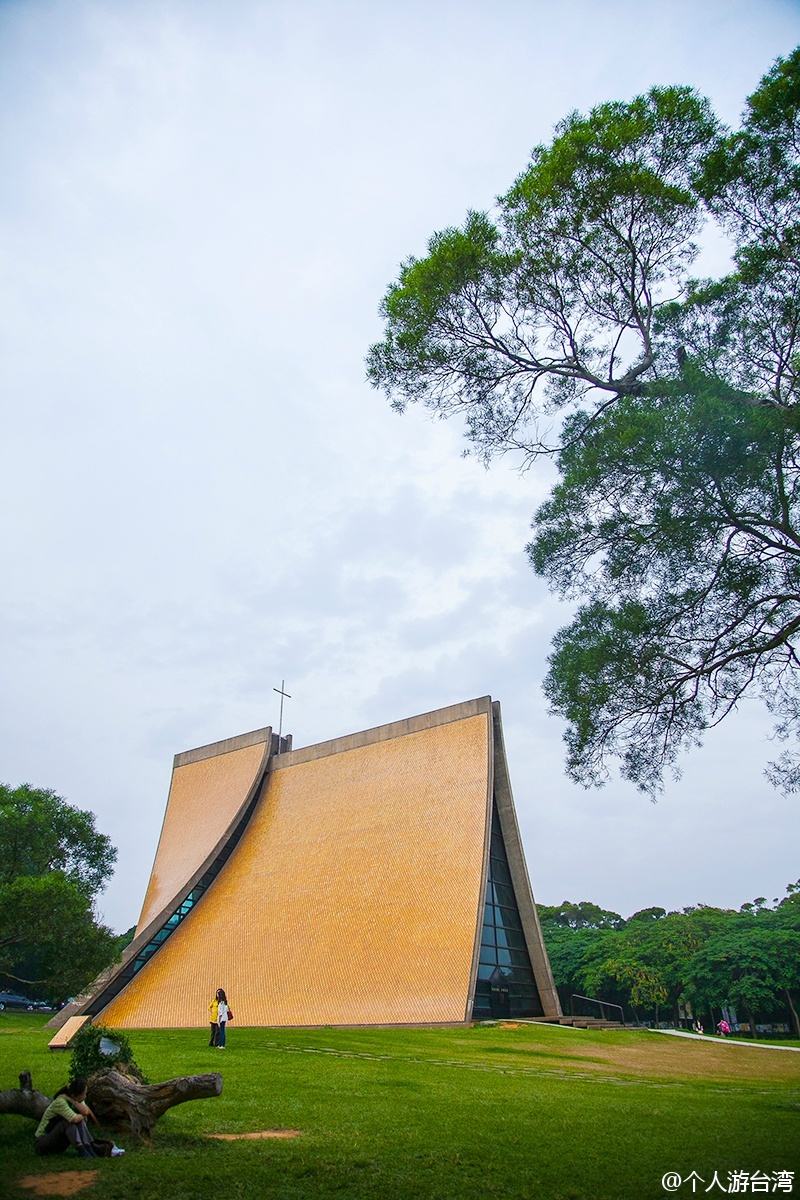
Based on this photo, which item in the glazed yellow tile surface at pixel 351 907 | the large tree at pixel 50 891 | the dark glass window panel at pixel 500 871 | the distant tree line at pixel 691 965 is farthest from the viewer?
the distant tree line at pixel 691 965

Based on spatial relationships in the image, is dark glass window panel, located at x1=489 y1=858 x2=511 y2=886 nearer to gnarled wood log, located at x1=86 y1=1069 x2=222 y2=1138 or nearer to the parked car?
gnarled wood log, located at x1=86 y1=1069 x2=222 y2=1138

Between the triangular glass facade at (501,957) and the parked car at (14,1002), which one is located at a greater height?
the triangular glass facade at (501,957)

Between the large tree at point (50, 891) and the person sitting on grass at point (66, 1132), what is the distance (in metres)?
8.87

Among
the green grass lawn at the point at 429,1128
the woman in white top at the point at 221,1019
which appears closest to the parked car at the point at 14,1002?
the woman in white top at the point at 221,1019

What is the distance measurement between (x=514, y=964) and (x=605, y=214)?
17.5 meters

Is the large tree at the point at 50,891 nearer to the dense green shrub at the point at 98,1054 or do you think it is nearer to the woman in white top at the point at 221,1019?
the woman in white top at the point at 221,1019

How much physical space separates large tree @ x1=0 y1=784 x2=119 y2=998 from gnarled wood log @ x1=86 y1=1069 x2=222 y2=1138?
8.50 metres

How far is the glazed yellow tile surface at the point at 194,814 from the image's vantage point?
24.2 metres

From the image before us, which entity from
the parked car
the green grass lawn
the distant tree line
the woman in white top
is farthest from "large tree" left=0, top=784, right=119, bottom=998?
the parked car

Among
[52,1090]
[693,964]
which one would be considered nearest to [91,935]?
[52,1090]

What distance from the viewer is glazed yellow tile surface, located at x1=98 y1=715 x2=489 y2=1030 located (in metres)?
18.4

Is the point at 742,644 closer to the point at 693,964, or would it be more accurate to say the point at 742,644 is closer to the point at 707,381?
the point at 707,381

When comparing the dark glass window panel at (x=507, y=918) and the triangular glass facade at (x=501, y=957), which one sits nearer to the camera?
the triangular glass facade at (x=501, y=957)

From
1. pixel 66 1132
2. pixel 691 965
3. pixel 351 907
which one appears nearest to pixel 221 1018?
pixel 66 1132
